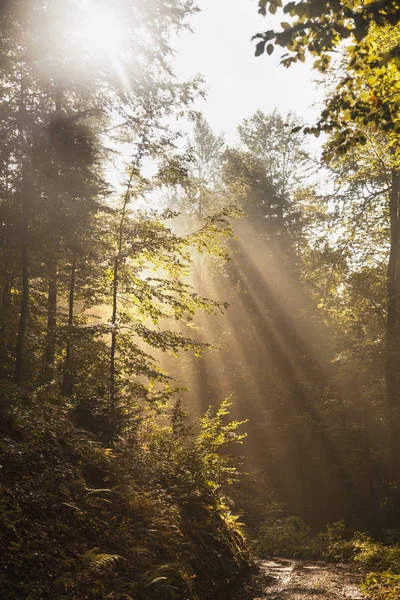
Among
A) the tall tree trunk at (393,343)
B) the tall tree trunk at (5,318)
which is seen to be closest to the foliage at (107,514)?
the tall tree trunk at (5,318)

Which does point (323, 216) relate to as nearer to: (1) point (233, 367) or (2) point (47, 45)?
(2) point (47, 45)

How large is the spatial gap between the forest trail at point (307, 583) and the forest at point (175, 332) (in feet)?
0.30

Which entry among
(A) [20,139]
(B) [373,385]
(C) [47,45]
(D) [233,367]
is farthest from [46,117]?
(D) [233,367]

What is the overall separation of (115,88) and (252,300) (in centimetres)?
1463

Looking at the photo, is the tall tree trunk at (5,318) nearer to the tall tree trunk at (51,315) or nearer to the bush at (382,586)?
the tall tree trunk at (51,315)

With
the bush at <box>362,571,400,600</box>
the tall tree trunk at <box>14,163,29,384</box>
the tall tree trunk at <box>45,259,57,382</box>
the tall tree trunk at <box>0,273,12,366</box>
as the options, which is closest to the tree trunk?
the tall tree trunk at <box>14,163,29,384</box>

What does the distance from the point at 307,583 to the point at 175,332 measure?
213 inches

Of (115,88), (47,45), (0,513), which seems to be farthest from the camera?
(115,88)

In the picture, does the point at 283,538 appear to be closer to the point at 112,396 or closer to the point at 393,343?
the point at 393,343

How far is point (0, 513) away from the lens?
15.8 feet

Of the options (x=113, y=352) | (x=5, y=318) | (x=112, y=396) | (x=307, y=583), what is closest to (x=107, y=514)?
(x=112, y=396)

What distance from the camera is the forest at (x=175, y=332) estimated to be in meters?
5.32

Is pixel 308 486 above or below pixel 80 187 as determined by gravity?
below

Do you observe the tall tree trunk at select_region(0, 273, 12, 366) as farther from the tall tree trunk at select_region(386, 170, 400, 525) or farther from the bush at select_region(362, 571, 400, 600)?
the tall tree trunk at select_region(386, 170, 400, 525)
